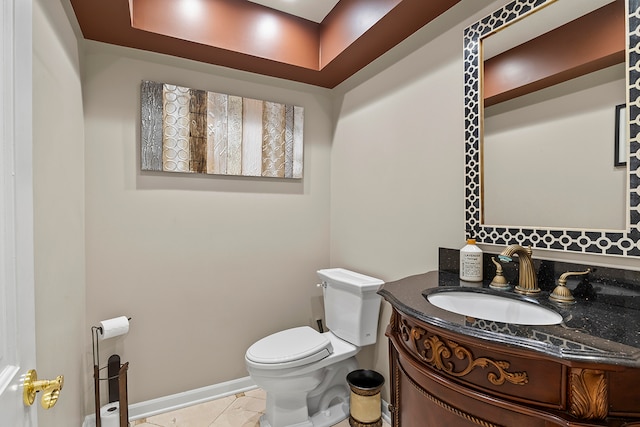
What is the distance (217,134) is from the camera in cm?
215

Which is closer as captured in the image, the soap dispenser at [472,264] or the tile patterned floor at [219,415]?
the soap dispenser at [472,264]

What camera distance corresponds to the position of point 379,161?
80.7 inches

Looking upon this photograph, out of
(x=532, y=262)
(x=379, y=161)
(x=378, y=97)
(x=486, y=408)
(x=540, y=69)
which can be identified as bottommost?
(x=486, y=408)

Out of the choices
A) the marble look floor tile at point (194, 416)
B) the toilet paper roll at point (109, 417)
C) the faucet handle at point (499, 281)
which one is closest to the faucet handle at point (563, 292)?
the faucet handle at point (499, 281)

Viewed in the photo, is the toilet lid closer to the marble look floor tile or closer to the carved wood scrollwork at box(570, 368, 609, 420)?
the marble look floor tile

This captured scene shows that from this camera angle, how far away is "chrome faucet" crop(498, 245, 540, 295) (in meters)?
1.13

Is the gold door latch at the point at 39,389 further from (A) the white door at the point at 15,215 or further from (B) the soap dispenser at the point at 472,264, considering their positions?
(B) the soap dispenser at the point at 472,264

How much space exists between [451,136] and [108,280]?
6.89ft

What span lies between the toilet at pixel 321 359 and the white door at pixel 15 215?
1.19m

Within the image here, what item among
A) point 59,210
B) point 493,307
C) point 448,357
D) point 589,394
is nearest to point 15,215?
point 59,210

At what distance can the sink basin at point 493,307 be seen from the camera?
1040 mm

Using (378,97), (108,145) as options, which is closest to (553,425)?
(378,97)

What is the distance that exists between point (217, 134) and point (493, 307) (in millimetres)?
1864

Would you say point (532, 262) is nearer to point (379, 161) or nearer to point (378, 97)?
point (379, 161)
